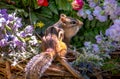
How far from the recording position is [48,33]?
7.25ft

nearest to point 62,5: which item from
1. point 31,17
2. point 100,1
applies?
point 31,17

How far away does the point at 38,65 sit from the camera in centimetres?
198

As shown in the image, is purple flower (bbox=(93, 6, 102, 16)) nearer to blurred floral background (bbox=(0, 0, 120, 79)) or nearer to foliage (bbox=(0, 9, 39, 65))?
blurred floral background (bbox=(0, 0, 120, 79))

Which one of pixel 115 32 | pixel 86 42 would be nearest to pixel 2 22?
pixel 86 42

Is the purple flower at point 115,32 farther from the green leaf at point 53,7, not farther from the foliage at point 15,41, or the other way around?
the green leaf at point 53,7

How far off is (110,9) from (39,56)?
406 mm

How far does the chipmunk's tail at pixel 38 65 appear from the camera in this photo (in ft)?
6.46

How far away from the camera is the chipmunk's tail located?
1970 millimetres

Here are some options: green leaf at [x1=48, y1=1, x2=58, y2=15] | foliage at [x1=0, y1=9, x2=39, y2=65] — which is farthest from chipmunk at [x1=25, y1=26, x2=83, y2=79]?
green leaf at [x1=48, y1=1, x2=58, y2=15]

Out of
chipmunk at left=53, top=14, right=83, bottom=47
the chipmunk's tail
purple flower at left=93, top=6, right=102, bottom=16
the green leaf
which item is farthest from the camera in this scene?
the green leaf

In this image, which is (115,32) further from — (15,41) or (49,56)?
(15,41)

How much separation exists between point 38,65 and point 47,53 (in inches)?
3.2

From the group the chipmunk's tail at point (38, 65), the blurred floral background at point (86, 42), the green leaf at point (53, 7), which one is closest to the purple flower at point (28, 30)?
the blurred floral background at point (86, 42)

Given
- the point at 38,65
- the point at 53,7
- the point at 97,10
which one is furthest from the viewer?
the point at 53,7
